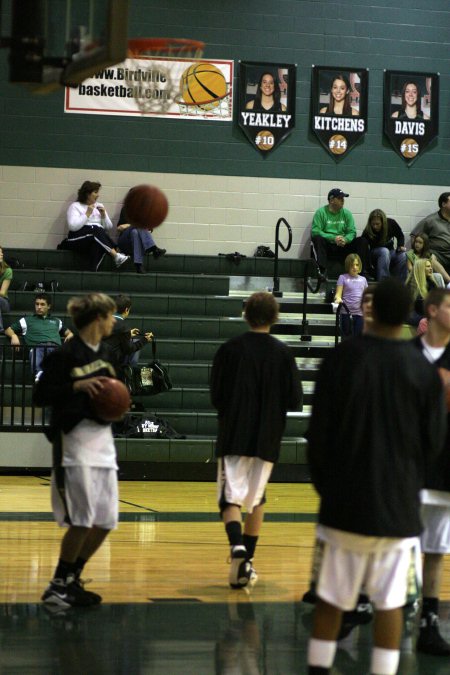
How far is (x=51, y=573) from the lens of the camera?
6.66 m

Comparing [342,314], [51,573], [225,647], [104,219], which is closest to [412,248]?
[342,314]

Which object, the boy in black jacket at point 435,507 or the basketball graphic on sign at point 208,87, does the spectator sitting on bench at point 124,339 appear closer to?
the boy in black jacket at point 435,507

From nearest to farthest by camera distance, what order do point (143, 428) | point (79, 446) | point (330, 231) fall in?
1. point (79, 446)
2. point (143, 428)
3. point (330, 231)

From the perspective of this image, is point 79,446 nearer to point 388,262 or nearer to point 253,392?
point 253,392

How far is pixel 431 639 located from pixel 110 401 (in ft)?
6.23

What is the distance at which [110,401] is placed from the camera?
5555mm

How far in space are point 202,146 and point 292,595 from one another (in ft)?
35.3

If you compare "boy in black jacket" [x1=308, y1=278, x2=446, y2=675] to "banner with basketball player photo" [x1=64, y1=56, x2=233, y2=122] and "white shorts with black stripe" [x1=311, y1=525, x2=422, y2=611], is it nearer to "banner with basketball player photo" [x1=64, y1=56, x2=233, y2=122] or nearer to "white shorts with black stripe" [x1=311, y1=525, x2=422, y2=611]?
"white shorts with black stripe" [x1=311, y1=525, x2=422, y2=611]

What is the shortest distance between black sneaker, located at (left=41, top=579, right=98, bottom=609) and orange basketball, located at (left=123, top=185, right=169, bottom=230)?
2.67 meters

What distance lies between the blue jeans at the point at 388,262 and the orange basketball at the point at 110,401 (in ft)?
33.0

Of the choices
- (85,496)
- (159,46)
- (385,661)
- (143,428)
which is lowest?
(143,428)

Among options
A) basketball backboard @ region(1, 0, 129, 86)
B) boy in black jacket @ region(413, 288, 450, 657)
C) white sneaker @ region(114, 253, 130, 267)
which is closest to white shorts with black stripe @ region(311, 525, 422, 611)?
boy in black jacket @ region(413, 288, 450, 657)

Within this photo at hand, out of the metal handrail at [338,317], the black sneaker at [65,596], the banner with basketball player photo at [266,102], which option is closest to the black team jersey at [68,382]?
the black sneaker at [65,596]

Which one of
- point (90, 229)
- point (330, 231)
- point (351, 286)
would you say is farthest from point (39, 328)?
point (330, 231)
